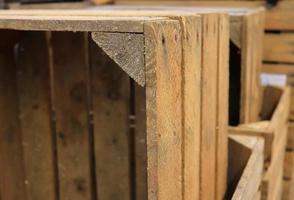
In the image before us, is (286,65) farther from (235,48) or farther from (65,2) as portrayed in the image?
(65,2)

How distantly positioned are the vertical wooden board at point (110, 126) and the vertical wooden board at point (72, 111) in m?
0.04

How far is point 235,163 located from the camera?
6.28ft

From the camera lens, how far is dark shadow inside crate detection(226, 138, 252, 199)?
6.13ft

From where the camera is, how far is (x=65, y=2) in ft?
10.3

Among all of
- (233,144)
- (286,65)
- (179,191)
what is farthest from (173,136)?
(286,65)

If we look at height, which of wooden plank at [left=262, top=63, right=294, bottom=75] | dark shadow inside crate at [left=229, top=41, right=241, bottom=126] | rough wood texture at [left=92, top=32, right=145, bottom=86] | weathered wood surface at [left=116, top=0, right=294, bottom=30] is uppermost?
rough wood texture at [left=92, top=32, right=145, bottom=86]

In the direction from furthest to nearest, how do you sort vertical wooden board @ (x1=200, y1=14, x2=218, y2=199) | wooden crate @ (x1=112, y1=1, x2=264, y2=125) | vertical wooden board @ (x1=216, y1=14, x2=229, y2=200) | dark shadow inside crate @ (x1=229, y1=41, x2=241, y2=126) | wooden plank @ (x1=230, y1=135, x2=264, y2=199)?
dark shadow inside crate @ (x1=229, y1=41, x2=241, y2=126) → wooden crate @ (x1=112, y1=1, x2=264, y2=125) → vertical wooden board @ (x1=216, y1=14, x2=229, y2=200) → wooden plank @ (x1=230, y1=135, x2=264, y2=199) → vertical wooden board @ (x1=200, y1=14, x2=218, y2=199)

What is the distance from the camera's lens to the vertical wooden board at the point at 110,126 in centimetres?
185

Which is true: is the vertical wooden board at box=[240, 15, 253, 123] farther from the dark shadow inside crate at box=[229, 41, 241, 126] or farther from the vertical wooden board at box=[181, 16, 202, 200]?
the vertical wooden board at box=[181, 16, 202, 200]

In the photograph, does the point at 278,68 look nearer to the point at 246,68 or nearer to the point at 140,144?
the point at 246,68

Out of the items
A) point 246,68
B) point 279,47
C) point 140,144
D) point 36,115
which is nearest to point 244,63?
point 246,68

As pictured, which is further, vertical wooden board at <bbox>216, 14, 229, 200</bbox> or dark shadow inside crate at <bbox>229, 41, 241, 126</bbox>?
dark shadow inside crate at <bbox>229, 41, 241, 126</bbox>

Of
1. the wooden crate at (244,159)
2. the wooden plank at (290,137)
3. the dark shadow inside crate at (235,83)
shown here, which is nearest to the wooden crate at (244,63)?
the dark shadow inside crate at (235,83)

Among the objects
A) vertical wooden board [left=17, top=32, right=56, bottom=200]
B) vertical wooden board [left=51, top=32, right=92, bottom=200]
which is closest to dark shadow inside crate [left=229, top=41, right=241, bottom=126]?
vertical wooden board [left=51, top=32, right=92, bottom=200]
